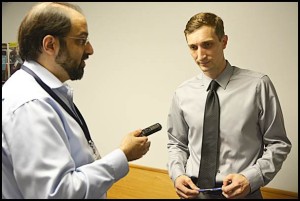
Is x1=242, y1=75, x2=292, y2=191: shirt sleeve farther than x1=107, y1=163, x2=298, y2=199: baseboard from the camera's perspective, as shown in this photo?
No

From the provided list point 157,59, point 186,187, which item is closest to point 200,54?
point 186,187

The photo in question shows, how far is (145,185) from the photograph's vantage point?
2.27 meters

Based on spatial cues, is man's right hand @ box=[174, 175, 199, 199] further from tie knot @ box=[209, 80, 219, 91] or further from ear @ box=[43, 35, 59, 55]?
ear @ box=[43, 35, 59, 55]

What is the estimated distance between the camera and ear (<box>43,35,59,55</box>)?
944 mm

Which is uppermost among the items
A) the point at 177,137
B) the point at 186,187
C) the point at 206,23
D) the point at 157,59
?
the point at 206,23

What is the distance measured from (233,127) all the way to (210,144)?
0.13 m

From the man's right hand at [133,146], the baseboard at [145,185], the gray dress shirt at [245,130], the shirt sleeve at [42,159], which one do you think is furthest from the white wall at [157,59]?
the shirt sleeve at [42,159]

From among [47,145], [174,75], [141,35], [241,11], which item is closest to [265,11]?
[241,11]

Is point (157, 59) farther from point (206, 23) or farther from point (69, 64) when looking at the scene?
point (69, 64)

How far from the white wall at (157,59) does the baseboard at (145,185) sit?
70 millimetres

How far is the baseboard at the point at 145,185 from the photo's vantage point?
214 cm

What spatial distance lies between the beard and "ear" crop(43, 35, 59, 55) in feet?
0.06

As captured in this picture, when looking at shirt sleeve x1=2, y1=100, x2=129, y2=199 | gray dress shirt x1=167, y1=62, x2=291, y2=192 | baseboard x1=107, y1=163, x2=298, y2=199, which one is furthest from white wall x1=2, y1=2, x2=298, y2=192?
shirt sleeve x1=2, y1=100, x2=129, y2=199

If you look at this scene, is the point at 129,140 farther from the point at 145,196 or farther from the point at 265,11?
the point at 145,196
